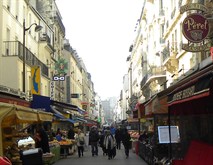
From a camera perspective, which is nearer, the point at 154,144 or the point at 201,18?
the point at 154,144

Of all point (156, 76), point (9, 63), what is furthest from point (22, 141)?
point (156, 76)

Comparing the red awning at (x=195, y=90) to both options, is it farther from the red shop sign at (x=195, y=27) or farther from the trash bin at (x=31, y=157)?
the red shop sign at (x=195, y=27)

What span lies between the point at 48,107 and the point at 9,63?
9.15 m

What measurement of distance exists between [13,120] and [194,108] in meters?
5.61

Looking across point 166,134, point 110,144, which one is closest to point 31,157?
point 166,134

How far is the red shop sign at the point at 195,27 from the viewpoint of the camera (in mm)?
18344

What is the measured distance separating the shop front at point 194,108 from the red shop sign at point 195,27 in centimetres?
381

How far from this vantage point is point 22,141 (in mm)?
17094

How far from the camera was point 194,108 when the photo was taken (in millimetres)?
12461

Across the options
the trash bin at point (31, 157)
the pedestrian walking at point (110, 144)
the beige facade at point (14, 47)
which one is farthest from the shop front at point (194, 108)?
the beige facade at point (14, 47)

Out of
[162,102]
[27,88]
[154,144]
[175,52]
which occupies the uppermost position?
[175,52]

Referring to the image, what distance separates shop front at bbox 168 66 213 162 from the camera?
23.0 feet

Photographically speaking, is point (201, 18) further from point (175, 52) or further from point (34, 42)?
point (34, 42)

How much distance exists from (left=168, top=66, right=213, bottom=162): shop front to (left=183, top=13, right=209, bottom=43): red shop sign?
3.81m
